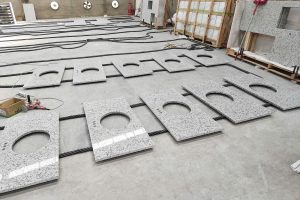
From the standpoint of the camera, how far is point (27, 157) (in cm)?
197

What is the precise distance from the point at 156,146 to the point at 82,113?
1.17 m

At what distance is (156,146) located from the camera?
87.9 inches

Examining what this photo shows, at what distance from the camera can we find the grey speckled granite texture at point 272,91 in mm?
3075

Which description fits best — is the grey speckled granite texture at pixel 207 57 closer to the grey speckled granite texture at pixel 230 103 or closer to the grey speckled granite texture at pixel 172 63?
the grey speckled granite texture at pixel 172 63

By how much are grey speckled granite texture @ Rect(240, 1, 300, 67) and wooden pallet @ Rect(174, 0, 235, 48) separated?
0.87 m

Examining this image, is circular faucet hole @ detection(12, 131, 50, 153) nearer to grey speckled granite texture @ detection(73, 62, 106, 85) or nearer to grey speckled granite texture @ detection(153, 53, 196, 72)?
grey speckled granite texture @ detection(73, 62, 106, 85)

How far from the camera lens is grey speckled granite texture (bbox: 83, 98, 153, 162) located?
6.81 feet

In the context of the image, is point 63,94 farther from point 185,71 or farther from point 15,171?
point 185,71

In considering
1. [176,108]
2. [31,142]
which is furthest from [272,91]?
[31,142]

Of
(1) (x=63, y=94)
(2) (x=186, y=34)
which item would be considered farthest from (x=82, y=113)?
(2) (x=186, y=34)

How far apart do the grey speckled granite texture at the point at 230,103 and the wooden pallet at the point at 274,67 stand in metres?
1.36

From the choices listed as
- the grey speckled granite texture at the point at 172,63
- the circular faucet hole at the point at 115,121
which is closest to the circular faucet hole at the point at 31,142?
the circular faucet hole at the point at 115,121

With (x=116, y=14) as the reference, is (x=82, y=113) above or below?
below

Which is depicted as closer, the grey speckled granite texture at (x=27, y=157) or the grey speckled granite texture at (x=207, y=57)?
the grey speckled granite texture at (x=27, y=157)
